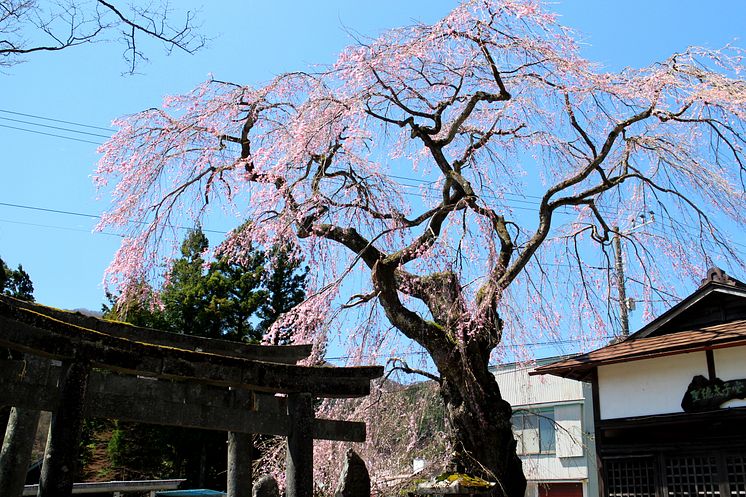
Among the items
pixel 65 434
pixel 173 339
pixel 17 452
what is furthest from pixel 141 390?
pixel 173 339

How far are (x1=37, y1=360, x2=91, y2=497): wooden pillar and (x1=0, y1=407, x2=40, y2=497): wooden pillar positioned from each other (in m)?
1.55

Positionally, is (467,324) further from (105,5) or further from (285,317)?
(105,5)

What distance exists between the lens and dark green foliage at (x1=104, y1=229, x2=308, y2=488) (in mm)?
21547

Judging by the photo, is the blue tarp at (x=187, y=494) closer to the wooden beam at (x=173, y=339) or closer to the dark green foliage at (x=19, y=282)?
the wooden beam at (x=173, y=339)

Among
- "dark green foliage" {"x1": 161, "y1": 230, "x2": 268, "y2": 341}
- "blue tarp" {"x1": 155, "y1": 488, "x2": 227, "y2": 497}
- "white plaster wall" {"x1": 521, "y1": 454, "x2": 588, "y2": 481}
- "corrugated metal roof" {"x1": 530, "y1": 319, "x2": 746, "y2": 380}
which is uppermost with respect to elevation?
"dark green foliage" {"x1": 161, "y1": 230, "x2": 268, "y2": 341}

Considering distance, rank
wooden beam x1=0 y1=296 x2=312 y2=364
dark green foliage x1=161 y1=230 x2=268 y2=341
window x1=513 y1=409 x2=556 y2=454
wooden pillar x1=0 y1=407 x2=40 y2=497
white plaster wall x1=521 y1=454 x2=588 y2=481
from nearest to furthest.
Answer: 1. wooden pillar x1=0 y1=407 x2=40 y2=497
2. wooden beam x1=0 y1=296 x2=312 y2=364
3. white plaster wall x1=521 y1=454 x2=588 y2=481
4. window x1=513 y1=409 x2=556 y2=454
5. dark green foliage x1=161 y1=230 x2=268 y2=341

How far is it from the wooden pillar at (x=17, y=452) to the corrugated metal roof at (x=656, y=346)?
7.31m

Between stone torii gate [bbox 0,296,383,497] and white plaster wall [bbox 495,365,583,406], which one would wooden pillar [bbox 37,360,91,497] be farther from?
white plaster wall [bbox 495,365,583,406]

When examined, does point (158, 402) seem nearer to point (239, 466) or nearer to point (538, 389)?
point (239, 466)

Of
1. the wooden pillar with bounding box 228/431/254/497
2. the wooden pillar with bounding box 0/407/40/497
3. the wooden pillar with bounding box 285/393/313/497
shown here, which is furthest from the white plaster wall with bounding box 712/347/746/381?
the wooden pillar with bounding box 0/407/40/497

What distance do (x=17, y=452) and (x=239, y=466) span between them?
2.09 meters

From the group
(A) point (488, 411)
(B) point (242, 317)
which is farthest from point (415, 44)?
(B) point (242, 317)

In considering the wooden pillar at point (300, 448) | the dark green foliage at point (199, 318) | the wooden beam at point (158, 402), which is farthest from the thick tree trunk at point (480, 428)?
the dark green foliage at point (199, 318)

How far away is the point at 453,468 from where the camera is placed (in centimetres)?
997
